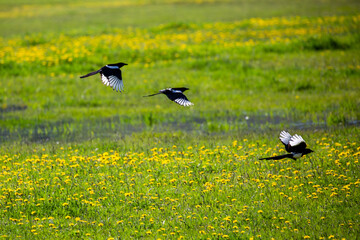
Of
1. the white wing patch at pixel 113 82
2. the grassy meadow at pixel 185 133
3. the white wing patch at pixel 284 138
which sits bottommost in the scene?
the grassy meadow at pixel 185 133

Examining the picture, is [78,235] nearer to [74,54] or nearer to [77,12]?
[74,54]

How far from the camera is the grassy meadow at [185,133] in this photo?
25.2ft

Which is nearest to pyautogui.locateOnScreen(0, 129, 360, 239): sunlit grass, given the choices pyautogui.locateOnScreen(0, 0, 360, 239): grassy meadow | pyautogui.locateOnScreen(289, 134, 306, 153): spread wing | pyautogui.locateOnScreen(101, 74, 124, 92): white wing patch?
pyautogui.locateOnScreen(0, 0, 360, 239): grassy meadow

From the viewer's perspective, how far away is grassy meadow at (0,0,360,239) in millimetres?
7680

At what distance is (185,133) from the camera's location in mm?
13289

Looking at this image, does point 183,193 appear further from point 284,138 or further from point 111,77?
point 111,77

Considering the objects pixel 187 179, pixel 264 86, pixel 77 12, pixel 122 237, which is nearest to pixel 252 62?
pixel 264 86

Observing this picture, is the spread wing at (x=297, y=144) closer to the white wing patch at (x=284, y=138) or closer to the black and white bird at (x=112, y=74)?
the white wing patch at (x=284, y=138)

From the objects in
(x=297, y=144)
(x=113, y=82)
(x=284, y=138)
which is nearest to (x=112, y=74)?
(x=113, y=82)

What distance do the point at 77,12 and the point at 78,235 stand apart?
1678 inches

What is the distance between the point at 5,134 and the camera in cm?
1412

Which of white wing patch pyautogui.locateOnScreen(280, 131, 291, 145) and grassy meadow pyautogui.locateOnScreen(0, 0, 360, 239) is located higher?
white wing patch pyautogui.locateOnScreen(280, 131, 291, 145)

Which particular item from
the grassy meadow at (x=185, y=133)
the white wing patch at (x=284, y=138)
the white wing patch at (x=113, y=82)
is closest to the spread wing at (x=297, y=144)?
the white wing patch at (x=284, y=138)

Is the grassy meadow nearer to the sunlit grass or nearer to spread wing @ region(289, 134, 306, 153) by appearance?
the sunlit grass
